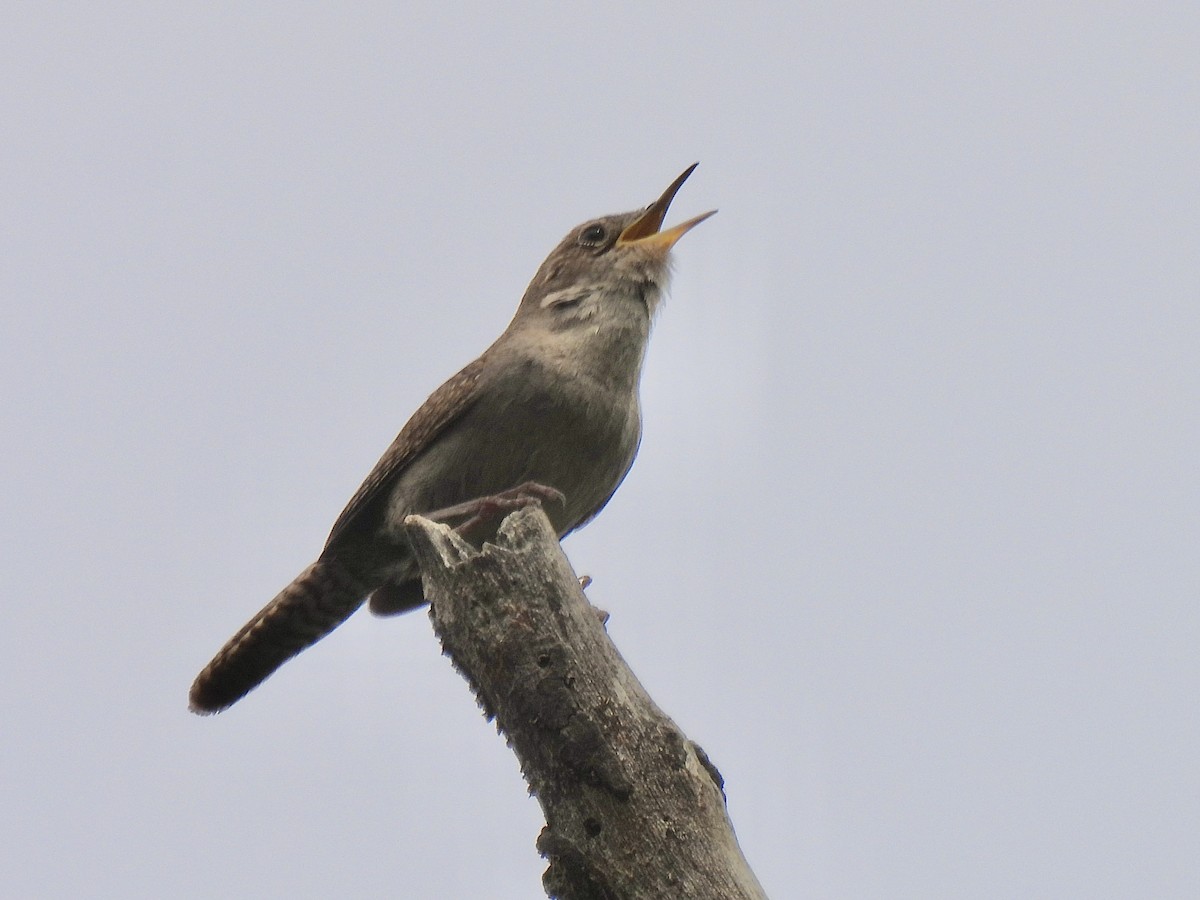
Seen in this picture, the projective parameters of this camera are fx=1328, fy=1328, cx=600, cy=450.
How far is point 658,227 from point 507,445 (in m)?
1.91

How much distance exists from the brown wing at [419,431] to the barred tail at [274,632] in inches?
9.8

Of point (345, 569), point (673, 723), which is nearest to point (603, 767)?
point (673, 723)

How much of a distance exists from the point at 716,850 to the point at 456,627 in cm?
111

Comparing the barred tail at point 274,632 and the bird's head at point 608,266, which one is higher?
the bird's head at point 608,266

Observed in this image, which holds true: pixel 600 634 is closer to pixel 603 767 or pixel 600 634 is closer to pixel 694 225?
pixel 603 767

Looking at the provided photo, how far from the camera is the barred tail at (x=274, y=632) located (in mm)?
6820

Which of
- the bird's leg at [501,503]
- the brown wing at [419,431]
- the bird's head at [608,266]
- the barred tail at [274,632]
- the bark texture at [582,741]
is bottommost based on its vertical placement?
the bark texture at [582,741]

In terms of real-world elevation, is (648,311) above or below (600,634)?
above

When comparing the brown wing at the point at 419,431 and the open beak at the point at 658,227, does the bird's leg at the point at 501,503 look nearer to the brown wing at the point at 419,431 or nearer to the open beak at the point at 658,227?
the brown wing at the point at 419,431

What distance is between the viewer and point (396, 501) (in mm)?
6625

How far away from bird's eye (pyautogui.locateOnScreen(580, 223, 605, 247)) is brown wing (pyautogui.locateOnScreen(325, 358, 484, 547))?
1.10 m

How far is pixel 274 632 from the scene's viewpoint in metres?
6.90

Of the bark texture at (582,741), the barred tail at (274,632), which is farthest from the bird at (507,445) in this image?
the bark texture at (582,741)

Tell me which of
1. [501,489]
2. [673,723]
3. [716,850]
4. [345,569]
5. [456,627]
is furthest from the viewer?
[345,569]
